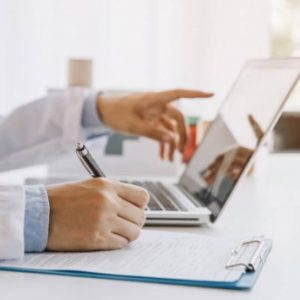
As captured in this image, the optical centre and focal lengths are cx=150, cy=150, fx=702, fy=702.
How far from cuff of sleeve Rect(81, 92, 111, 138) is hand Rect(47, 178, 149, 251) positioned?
623 millimetres

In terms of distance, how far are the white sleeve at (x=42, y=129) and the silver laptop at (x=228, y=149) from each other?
258 millimetres

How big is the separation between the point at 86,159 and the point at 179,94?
0.55 meters

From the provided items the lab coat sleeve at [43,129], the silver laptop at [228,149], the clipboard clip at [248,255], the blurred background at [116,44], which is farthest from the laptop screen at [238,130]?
the blurred background at [116,44]

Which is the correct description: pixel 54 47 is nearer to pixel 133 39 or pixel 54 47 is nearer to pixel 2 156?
pixel 133 39

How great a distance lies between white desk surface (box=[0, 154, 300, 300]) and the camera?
64cm

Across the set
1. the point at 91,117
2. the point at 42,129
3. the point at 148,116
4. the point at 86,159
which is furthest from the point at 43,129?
the point at 86,159

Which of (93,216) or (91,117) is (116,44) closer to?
(91,117)

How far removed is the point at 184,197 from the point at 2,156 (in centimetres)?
54

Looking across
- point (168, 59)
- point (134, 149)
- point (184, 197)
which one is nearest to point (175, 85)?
point (168, 59)

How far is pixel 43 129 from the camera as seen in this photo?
4.87 feet

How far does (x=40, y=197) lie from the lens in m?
0.78

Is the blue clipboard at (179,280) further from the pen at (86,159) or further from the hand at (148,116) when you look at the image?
the hand at (148,116)

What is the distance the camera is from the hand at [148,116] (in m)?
1.39

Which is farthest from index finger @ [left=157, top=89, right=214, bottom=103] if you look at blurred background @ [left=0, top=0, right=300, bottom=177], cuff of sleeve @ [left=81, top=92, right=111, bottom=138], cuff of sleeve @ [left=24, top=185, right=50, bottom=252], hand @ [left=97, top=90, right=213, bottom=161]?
blurred background @ [left=0, top=0, right=300, bottom=177]
